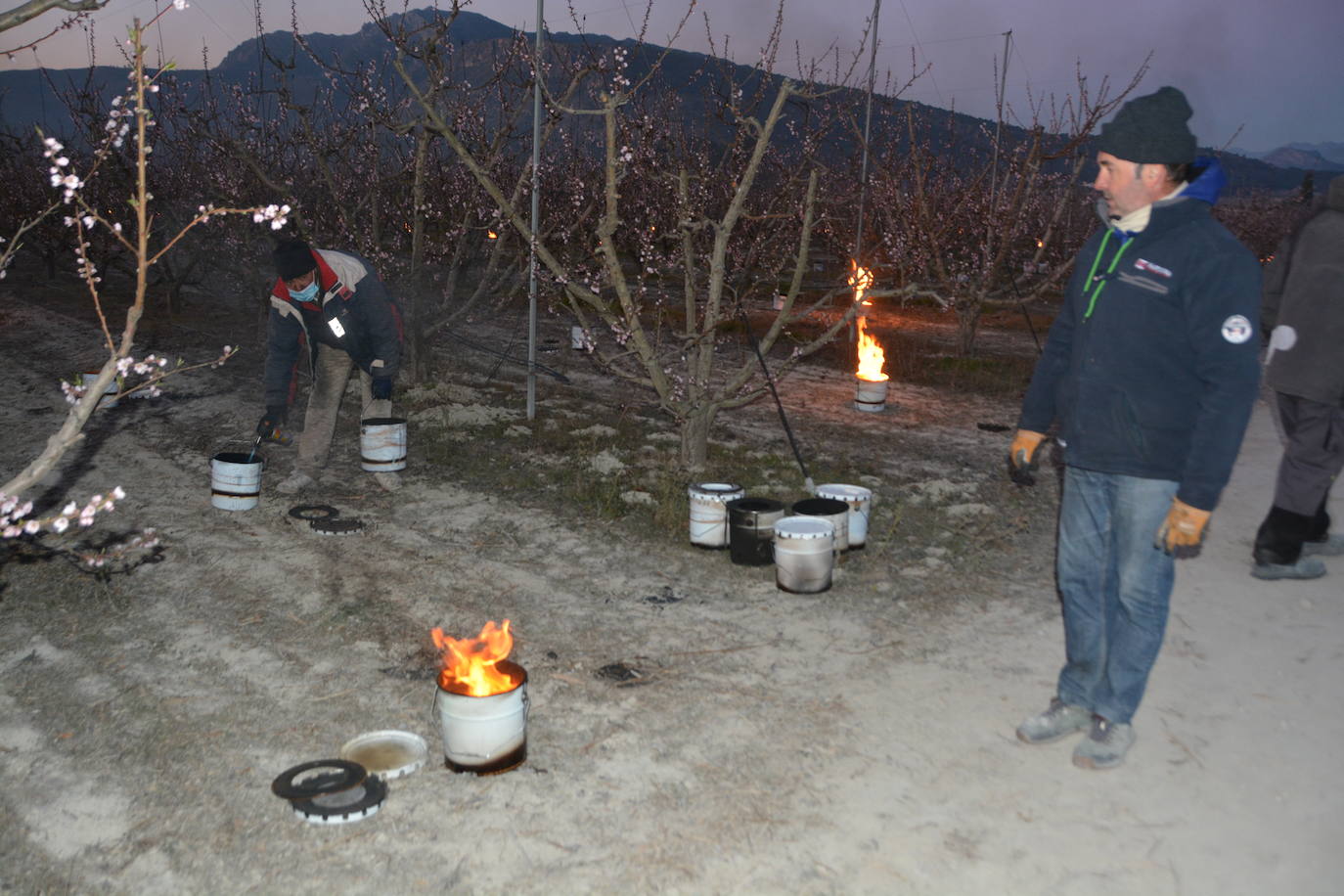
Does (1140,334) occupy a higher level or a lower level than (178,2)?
lower

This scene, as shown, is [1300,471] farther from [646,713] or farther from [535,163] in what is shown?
[535,163]

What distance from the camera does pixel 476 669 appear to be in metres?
3.48

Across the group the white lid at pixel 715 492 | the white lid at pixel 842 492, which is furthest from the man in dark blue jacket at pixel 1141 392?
the white lid at pixel 715 492

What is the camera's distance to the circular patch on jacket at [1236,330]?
295 cm

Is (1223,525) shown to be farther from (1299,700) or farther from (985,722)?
(985,722)

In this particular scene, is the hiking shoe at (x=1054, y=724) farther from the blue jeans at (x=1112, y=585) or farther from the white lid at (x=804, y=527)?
the white lid at (x=804, y=527)

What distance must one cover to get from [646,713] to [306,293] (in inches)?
156

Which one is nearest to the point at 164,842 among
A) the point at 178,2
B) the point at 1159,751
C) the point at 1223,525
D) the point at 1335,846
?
the point at 178,2

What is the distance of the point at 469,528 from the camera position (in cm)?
623

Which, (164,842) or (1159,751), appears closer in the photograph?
(164,842)

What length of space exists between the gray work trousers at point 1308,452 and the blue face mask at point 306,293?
574cm

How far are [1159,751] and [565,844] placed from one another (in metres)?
2.18

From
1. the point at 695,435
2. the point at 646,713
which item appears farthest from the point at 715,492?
the point at 646,713

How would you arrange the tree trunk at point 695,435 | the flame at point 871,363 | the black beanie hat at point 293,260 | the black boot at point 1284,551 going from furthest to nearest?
1. the flame at point 871,363
2. the tree trunk at point 695,435
3. the black beanie hat at point 293,260
4. the black boot at point 1284,551
